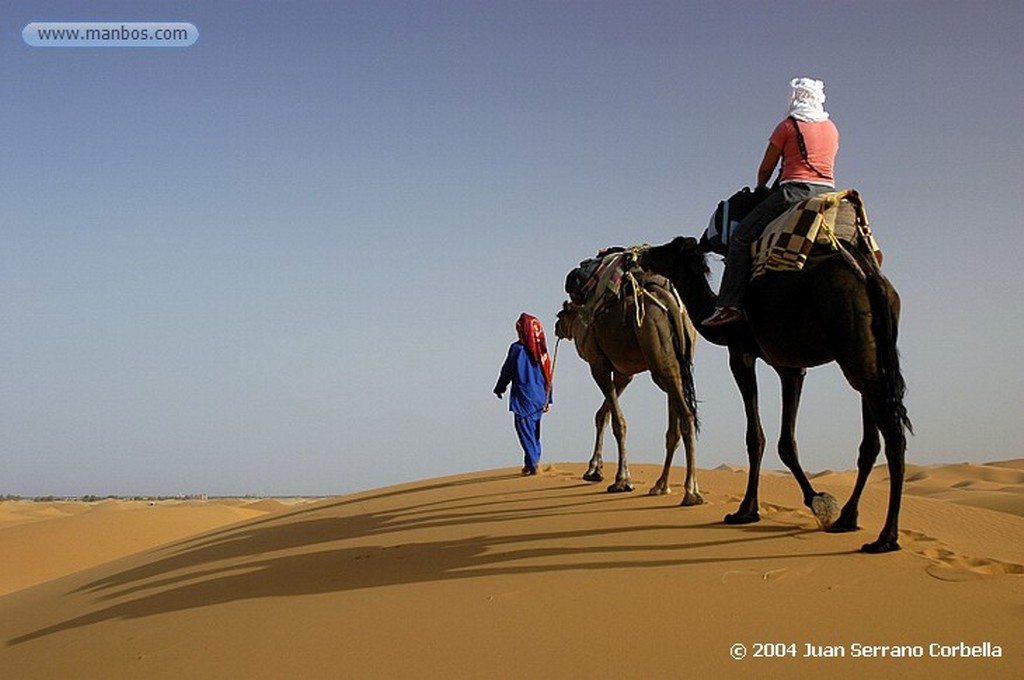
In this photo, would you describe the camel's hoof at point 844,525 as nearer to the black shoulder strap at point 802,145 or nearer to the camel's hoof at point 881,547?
the camel's hoof at point 881,547

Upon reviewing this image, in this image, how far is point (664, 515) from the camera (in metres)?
7.79

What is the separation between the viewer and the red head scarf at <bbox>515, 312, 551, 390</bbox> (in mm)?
15039

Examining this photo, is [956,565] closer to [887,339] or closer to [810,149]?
[887,339]

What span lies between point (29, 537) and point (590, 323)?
51.1 feet

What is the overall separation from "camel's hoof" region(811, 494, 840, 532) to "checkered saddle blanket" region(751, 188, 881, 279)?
5.96ft

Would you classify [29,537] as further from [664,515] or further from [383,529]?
[664,515]

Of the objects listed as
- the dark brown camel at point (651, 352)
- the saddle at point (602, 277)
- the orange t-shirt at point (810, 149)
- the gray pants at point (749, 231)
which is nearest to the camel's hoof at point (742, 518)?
the dark brown camel at point (651, 352)

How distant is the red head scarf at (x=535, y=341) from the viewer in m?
15.0

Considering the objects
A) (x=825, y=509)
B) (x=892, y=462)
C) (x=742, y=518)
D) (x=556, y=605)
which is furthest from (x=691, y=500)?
(x=556, y=605)

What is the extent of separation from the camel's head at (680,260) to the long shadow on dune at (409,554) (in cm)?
234

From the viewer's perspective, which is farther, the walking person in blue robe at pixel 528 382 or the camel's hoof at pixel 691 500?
the walking person in blue robe at pixel 528 382

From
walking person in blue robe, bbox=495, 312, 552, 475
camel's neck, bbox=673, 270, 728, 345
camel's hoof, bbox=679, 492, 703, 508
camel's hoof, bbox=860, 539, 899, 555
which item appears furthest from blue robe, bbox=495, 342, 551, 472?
camel's hoof, bbox=860, 539, 899, 555

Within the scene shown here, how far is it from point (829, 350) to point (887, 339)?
0.49 m

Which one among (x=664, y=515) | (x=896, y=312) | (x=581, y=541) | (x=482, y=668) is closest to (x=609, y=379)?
(x=664, y=515)
